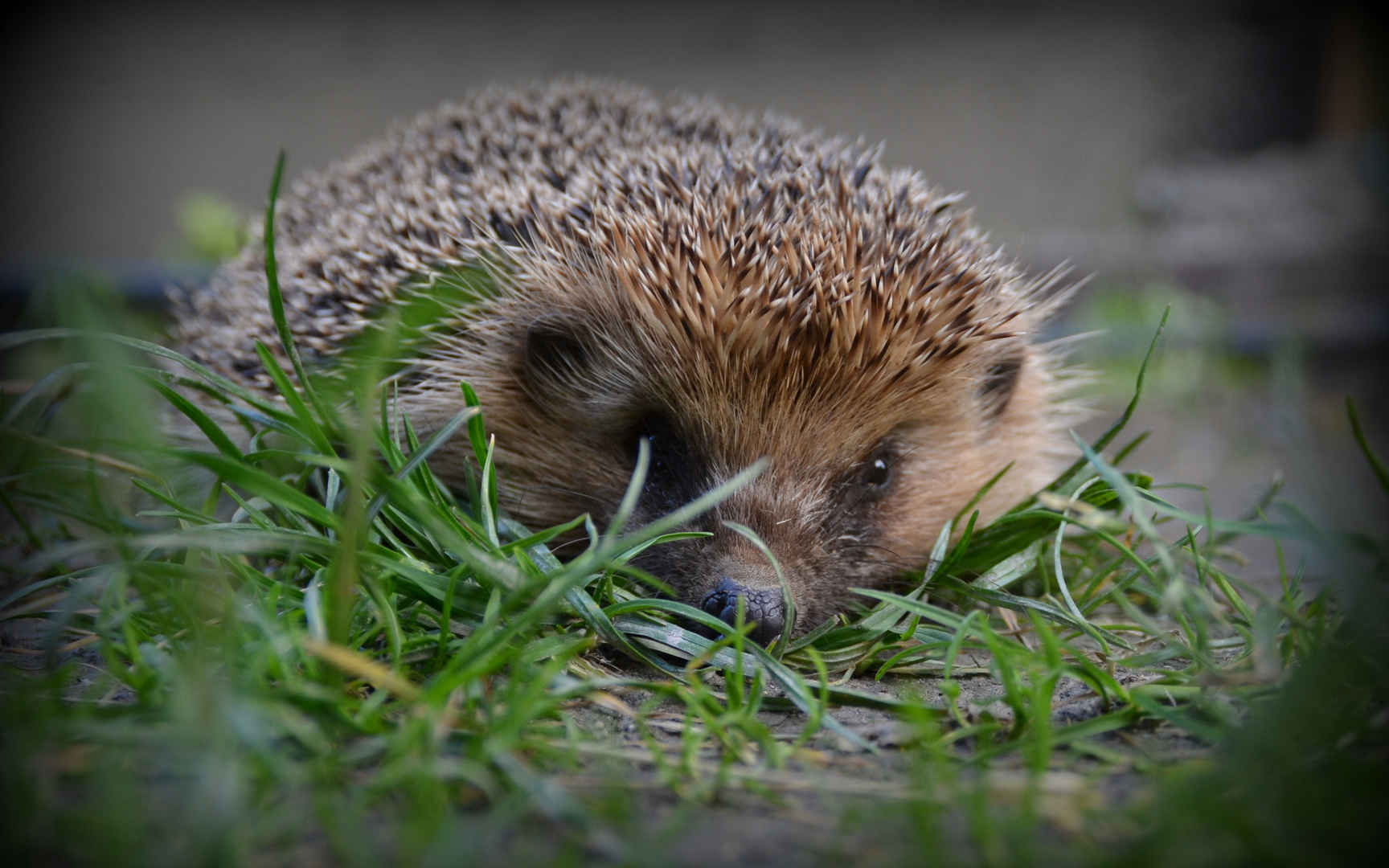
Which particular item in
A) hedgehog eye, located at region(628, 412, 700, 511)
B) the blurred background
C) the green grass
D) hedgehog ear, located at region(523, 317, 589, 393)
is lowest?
the green grass

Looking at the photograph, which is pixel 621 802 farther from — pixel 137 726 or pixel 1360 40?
pixel 1360 40

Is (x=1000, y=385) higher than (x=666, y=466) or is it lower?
higher

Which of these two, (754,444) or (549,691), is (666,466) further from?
(549,691)

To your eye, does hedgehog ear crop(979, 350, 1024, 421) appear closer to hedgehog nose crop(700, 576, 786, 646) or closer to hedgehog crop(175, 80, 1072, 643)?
hedgehog crop(175, 80, 1072, 643)

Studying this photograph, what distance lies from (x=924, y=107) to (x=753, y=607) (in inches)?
258

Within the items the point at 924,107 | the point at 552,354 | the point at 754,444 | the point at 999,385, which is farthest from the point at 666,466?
the point at 924,107

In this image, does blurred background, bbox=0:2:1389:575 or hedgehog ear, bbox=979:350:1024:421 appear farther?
blurred background, bbox=0:2:1389:575

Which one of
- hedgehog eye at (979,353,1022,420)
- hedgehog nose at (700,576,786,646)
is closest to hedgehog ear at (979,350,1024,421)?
hedgehog eye at (979,353,1022,420)

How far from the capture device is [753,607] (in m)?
1.65

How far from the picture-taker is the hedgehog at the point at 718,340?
191cm

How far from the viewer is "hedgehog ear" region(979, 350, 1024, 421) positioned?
7.73 feet

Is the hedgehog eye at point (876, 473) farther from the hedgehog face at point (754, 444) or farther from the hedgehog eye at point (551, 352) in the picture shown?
the hedgehog eye at point (551, 352)

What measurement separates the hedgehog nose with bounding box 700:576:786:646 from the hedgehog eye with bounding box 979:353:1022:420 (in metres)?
0.94

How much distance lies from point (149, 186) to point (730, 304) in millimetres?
7326
